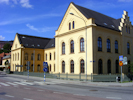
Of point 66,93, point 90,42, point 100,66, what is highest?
point 90,42

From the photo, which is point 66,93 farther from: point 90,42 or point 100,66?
point 100,66

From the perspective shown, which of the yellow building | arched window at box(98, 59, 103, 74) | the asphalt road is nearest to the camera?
the asphalt road

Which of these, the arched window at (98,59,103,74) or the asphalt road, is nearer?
the asphalt road

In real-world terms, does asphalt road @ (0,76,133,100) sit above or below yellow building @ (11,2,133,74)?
below

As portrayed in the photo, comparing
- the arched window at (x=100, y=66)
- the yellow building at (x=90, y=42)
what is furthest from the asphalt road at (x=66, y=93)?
the arched window at (x=100, y=66)

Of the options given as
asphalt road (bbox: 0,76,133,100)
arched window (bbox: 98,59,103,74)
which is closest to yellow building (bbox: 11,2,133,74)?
arched window (bbox: 98,59,103,74)

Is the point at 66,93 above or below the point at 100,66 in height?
below

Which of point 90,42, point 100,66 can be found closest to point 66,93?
point 90,42

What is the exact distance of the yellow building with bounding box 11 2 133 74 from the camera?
2884 centimetres

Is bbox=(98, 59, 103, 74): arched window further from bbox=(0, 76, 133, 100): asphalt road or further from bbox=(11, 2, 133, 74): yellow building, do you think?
bbox=(0, 76, 133, 100): asphalt road

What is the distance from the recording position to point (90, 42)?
2869 cm

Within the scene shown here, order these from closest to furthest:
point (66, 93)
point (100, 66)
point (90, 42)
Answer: point (66, 93) < point (90, 42) < point (100, 66)

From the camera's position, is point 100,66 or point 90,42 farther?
point 100,66

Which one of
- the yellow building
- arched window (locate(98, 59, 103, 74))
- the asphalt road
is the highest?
the yellow building
